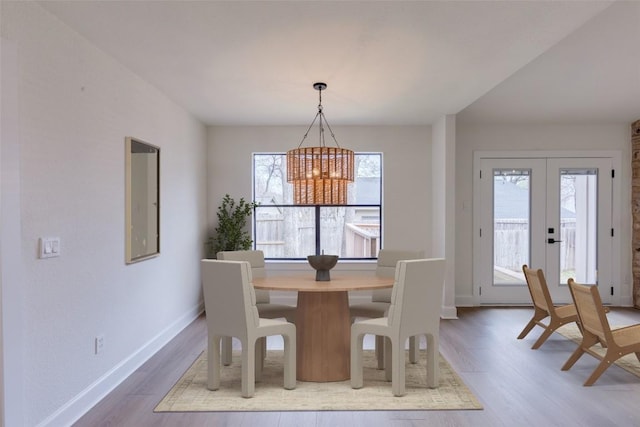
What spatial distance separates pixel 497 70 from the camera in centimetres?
346

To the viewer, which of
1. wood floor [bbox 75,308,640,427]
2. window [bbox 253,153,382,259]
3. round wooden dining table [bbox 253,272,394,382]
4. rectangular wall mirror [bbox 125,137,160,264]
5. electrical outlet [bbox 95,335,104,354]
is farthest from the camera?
window [bbox 253,153,382,259]

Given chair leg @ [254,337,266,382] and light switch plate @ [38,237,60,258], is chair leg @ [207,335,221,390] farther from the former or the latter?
light switch plate @ [38,237,60,258]

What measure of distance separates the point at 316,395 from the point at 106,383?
1484mm

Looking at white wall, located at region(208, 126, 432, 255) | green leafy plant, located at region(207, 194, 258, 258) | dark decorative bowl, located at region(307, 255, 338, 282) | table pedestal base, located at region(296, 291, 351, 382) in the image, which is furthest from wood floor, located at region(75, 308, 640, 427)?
white wall, located at region(208, 126, 432, 255)

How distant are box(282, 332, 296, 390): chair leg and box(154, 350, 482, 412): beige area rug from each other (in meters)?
0.05

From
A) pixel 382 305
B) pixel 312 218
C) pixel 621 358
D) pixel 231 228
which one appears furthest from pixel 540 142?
pixel 231 228

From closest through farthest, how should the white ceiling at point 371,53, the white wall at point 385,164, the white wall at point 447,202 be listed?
the white ceiling at point 371,53
the white wall at point 447,202
the white wall at point 385,164

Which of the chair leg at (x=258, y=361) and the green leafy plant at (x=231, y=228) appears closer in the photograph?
the chair leg at (x=258, y=361)

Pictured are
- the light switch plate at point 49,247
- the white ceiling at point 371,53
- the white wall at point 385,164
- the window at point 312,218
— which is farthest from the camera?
the window at point 312,218

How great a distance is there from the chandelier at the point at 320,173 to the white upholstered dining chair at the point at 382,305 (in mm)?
838

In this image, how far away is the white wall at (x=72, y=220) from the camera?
7.30 feet

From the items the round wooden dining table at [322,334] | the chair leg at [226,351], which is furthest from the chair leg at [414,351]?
the chair leg at [226,351]

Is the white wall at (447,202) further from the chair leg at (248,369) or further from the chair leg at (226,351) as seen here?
the chair leg at (248,369)

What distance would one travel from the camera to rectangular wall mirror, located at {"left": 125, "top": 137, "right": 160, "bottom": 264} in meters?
3.36
